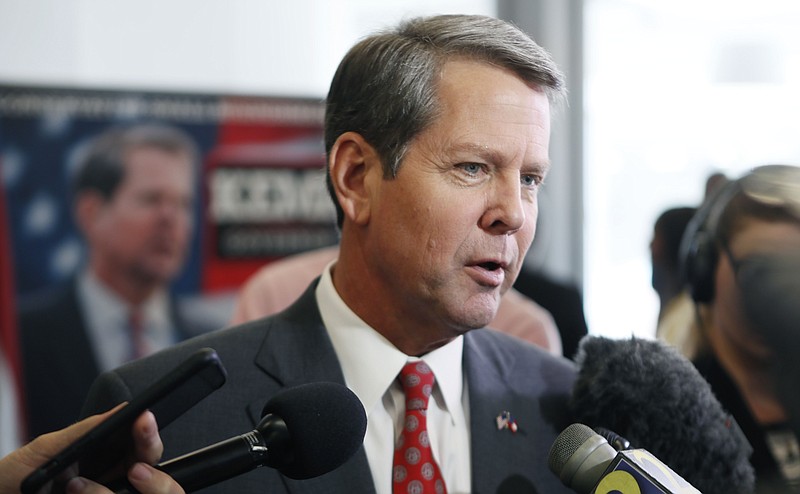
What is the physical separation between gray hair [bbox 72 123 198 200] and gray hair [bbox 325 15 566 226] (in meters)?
2.07

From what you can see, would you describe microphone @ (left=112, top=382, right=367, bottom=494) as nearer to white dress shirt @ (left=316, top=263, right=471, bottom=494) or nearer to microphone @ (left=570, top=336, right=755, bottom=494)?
white dress shirt @ (left=316, top=263, right=471, bottom=494)

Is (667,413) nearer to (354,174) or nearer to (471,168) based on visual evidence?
(471,168)

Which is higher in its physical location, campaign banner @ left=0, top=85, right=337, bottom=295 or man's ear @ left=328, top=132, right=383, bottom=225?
man's ear @ left=328, top=132, right=383, bottom=225

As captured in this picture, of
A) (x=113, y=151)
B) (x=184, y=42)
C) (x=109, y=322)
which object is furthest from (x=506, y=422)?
(x=184, y=42)

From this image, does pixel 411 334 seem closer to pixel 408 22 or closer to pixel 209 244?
pixel 408 22

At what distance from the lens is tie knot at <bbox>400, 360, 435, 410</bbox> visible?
1.43 m

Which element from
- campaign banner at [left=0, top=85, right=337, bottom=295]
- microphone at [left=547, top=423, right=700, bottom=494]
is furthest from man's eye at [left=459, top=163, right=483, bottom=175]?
campaign banner at [left=0, top=85, right=337, bottom=295]

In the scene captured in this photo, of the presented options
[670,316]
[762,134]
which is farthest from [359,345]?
[762,134]

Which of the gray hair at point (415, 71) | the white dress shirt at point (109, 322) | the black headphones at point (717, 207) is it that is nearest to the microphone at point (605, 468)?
the gray hair at point (415, 71)

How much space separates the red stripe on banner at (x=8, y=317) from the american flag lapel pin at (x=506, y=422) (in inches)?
87.3

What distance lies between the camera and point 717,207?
176 centimetres

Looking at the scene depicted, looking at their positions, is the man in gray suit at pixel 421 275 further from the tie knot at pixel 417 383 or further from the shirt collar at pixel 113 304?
the shirt collar at pixel 113 304

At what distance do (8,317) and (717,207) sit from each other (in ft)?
7.94

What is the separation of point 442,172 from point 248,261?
7.72ft
